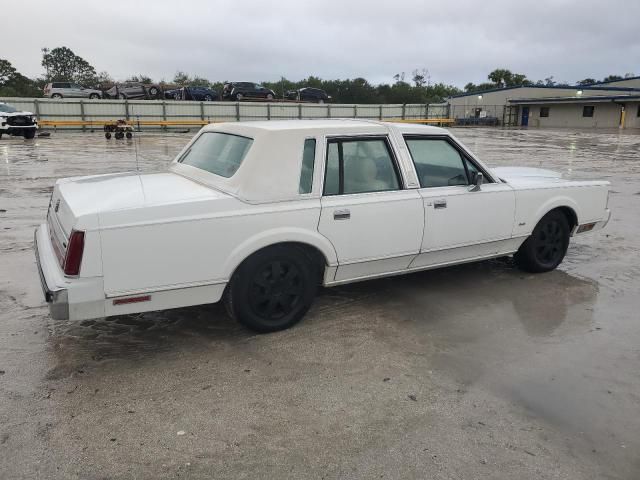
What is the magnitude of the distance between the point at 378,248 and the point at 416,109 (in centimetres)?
4959

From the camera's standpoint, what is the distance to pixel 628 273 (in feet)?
18.9

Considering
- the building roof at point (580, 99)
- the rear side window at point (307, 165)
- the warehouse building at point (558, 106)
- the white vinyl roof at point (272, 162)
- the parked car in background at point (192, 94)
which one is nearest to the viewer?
the white vinyl roof at point (272, 162)

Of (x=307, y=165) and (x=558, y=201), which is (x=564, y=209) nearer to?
(x=558, y=201)

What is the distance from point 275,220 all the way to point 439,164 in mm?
1811

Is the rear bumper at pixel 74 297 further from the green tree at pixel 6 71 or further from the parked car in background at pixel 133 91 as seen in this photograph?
the green tree at pixel 6 71

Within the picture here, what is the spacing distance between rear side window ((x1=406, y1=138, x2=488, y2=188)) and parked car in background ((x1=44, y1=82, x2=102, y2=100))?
132 ft

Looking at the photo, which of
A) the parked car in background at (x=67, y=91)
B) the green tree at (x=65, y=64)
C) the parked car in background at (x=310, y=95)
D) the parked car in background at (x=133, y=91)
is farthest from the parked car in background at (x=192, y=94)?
the green tree at (x=65, y=64)

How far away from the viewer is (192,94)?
4178cm

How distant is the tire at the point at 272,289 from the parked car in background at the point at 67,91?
40.5m

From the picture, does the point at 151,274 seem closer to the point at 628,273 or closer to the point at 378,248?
the point at 378,248

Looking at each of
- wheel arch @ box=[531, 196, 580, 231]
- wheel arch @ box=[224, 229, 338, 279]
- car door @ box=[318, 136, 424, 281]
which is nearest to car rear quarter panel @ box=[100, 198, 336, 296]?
wheel arch @ box=[224, 229, 338, 279]

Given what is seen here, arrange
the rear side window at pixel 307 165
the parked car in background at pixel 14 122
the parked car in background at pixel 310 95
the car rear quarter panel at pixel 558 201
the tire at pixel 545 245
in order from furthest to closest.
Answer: the parked car in background at pixel 310 95 → the parked car in background at pixel 14 122 → the tire at pixel 545 245 → the car rear quarter panel at pixel 558 201 → the rear side window at pixel 307 165

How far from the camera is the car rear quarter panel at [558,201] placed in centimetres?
517

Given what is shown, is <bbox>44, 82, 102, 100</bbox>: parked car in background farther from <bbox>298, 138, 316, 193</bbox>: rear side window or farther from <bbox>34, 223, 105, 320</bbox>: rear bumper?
<bbox>34, 223, 105, 320</bbox>: rear bumper
